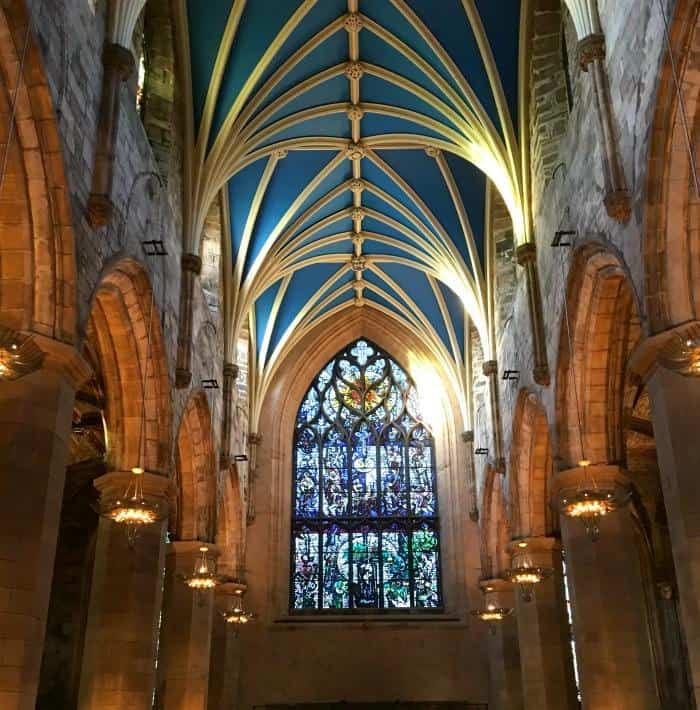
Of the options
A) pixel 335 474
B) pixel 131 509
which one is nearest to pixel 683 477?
pixel 131 509

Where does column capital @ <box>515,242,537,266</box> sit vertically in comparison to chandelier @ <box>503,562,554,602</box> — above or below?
above

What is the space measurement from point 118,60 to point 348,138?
10.1 m

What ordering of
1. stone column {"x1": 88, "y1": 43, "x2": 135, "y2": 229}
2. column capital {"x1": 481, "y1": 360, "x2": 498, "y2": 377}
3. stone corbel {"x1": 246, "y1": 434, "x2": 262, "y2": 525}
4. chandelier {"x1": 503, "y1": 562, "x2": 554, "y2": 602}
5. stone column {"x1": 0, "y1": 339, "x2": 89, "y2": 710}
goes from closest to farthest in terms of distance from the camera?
stone column {"x1": 0, "y1": 339, "x2": 89, "y2": 710}, stone column {"x1": 88, "y1": 43, "x2": 135, "y2": 229}, chandelier {"x1": 503, "y1": 562, "x2": 554, "y2": 602}, column capital {"x1": 481, "y1": 360, "x2": 498, "y2": 377}, stone corbel {"x1": 246, "y1": 434, "x2": 262, "y2": 525}

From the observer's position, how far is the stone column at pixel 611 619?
1405 centimetres

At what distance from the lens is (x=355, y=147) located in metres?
22.6

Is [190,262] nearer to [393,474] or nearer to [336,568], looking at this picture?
[336,568]

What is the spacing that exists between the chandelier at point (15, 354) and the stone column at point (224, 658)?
1665 centimetres

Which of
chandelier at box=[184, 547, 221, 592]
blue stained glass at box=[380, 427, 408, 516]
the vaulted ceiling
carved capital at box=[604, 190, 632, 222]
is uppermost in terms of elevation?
the vaulted ceiling

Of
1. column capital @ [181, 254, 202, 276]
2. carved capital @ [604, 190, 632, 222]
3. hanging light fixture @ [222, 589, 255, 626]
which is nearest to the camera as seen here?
carved capital @ [604, 190, 632, 222]

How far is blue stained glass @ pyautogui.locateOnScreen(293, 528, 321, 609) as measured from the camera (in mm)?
27641

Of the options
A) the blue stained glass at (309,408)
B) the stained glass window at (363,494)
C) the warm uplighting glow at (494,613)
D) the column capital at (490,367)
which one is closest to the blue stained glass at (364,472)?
the stained glass window at (363,494)

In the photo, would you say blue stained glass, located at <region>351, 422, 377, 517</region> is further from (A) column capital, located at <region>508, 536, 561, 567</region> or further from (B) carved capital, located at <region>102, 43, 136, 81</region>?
(B) carved capital, located at <region>102, 43, 136, 81</region>

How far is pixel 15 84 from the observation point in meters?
10.0

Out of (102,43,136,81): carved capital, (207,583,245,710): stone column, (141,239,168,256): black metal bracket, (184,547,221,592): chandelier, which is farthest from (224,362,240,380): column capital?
(102,43,136,81): carved capital
